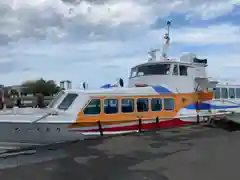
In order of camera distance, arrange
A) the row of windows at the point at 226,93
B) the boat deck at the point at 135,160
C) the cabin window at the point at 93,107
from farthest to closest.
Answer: the row of windows at the point at 226,93 → the cabin window at the point at 93,107 → the boat deck at the point at 135,160

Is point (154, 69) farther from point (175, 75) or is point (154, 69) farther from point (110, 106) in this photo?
point (110, 106)

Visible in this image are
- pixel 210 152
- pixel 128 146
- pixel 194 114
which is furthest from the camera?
pixel 194 114

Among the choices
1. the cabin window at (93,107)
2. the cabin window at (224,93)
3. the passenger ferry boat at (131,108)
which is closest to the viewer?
the passenger ferry boat at (131,108)

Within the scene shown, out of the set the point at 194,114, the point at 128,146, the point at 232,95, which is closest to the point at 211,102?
the point at 194,114

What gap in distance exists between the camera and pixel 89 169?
4.91 meters

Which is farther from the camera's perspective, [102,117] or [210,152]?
[102,117]

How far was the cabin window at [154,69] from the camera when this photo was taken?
1468cm

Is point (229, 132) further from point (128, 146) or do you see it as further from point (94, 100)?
point (94, 100)

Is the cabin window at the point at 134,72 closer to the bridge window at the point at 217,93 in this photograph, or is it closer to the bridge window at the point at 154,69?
the bridge window at the point at 154,69

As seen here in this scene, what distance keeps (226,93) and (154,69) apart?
12.8 ft

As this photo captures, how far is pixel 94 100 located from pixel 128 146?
18.8 ft

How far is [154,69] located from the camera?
49.1 ft

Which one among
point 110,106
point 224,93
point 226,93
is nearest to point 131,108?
point 110,106

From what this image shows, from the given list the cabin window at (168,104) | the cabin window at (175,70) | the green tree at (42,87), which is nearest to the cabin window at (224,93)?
the cabin window at (175,70)
